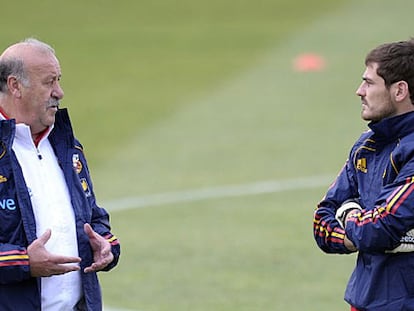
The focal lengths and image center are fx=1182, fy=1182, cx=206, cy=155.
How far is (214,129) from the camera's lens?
1830 centimetres

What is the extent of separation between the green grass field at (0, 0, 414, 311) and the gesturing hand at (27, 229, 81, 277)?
4383 millimetres

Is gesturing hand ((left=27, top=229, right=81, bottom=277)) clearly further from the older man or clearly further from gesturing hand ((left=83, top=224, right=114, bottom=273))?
gesturing hand ((left=83, top=224, right=114, bottom=273))

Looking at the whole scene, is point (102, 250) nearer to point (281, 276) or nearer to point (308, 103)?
point (281, 276)

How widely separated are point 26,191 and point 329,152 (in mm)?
11230

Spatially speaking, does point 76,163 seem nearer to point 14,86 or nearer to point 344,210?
point 14,86

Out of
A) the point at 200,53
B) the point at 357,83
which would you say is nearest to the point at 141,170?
the point at 357,83

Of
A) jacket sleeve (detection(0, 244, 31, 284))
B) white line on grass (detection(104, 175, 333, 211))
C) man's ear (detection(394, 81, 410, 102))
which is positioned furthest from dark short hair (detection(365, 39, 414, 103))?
white line on grass (detection(104, 175, 333, 211))

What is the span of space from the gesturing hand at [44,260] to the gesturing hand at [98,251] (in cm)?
25

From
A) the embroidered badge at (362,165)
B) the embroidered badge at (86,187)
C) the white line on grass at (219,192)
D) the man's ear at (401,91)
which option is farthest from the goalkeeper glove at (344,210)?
the white line on grass at (219,192)

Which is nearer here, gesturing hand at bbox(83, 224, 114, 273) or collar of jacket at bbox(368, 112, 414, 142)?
collar of jacket at bbox(368, 112, 414, 142)

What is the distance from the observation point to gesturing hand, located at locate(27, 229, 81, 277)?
17.8 ft

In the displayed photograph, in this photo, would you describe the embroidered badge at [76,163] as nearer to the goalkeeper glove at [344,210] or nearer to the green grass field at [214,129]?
the goalkeeper glove at [344,210]

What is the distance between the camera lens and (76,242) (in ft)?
19.0

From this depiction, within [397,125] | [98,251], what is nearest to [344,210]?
[397,125]
